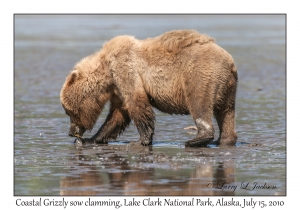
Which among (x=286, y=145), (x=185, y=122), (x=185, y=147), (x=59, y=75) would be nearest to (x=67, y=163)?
(x=185, y=147)

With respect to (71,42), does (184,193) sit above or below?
below

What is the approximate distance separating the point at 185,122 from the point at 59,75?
8897 mm

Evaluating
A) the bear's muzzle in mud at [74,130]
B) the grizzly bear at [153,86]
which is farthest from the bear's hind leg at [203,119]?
the bear's muzzle in mud at [74,130]

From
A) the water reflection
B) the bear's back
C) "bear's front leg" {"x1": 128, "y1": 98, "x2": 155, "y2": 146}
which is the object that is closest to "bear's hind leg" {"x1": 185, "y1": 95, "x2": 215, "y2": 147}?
the water reflection

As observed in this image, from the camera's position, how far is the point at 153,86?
37.3 ft

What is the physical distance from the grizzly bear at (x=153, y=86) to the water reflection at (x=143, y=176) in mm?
791

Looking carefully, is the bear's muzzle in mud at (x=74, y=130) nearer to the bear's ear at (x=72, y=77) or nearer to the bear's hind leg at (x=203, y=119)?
the bear's ear at (x=72, y=77)

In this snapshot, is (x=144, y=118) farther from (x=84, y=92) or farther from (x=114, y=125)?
(x=84, y=92)

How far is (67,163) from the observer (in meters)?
10.1

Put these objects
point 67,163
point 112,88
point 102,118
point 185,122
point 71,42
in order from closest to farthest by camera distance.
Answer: point 67,163 → point 112,88 → point 185,122 → point 102,118 → point 71,42

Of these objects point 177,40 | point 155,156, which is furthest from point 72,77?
point 155,156

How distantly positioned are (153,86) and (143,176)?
2.57m
